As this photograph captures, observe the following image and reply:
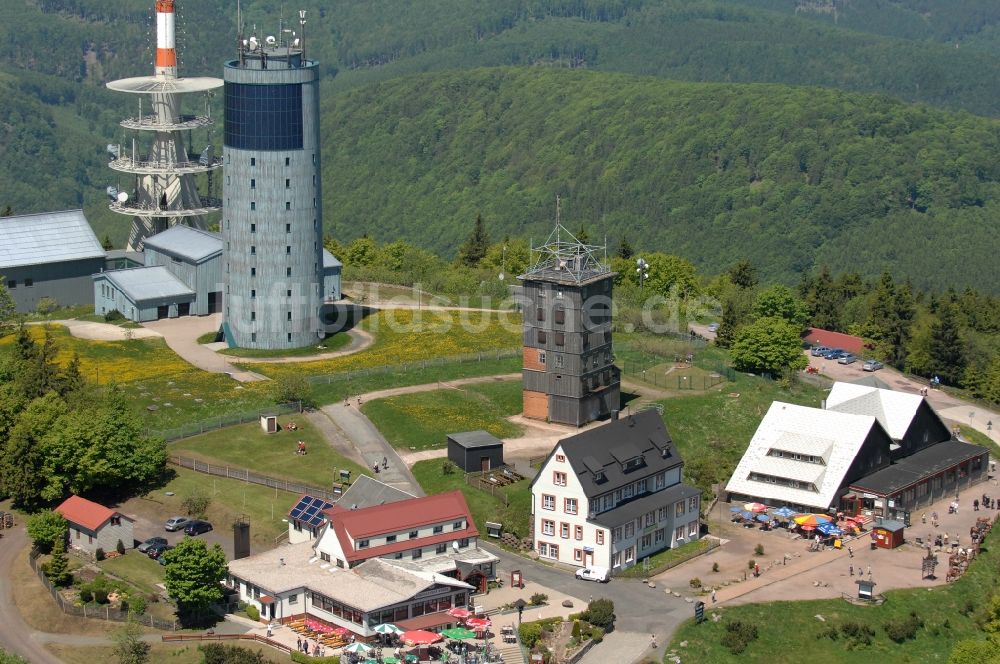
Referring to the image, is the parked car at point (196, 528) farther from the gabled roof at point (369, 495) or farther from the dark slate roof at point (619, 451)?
the dark slate roof at point (619, 451)

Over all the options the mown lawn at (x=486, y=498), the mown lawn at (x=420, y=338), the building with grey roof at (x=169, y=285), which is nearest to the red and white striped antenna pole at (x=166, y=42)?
the building with grey roof at (x=169, y=285)

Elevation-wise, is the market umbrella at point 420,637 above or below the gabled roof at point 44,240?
below

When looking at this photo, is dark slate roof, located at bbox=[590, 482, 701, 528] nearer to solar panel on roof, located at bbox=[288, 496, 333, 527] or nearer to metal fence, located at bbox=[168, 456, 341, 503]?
solar panel on roof, located at bbox=[288, 496, 333, 527]

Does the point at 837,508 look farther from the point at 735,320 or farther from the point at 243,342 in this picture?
the point at 243,342

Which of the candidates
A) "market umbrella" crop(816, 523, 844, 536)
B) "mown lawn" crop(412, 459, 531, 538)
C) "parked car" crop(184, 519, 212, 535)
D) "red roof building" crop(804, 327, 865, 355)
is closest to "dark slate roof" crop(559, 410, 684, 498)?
"mown lawn" crop(412, 459, 531, 538)

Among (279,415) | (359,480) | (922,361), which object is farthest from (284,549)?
(922,361)

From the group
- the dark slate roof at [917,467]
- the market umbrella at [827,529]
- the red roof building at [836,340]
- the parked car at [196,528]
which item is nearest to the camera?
the parked car at [196,528]

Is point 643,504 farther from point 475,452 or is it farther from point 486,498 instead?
point 475,452
